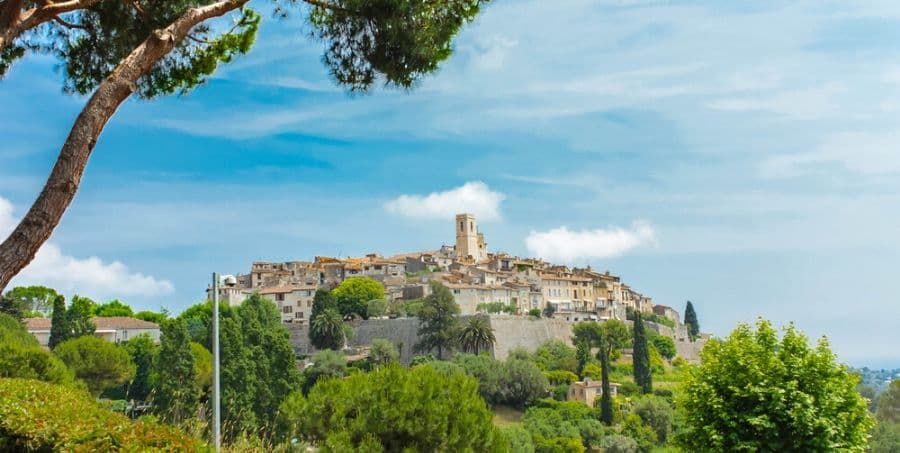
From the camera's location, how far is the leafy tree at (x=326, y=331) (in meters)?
54.3

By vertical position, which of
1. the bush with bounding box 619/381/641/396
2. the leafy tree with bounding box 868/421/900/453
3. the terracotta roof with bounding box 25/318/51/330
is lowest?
the leafy tree with bounding box 868/421/900/453

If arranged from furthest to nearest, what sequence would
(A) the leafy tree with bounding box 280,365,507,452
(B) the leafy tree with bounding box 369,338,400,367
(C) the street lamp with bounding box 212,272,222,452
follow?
(B) the leafy tree with bounding box 369,338,400,367
(A) the leafy tree with bounding box 280,365,507,452
(C) the street lamp with bounding box 212,272,222,452

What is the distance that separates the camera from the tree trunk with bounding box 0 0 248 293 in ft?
20.7

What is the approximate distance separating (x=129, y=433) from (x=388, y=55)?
16.1 feet

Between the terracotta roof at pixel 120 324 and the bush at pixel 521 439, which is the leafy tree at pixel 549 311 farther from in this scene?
the bush at pixel 521 439

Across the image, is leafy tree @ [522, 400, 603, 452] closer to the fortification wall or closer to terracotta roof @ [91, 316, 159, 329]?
the fortification wall

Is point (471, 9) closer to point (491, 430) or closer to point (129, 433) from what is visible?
point (491, 430)

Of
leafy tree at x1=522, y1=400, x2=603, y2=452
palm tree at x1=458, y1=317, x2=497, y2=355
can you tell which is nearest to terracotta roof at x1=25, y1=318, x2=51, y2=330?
palm tree at x1=458, y1=317, x2=497, y2=355

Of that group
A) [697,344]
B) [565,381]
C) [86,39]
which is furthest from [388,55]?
[697,344]

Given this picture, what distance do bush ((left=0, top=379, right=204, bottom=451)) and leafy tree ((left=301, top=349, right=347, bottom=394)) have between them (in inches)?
1522

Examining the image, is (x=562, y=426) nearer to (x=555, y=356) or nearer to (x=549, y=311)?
(x=555, y=356)

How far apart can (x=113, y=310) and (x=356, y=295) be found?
2065 cm

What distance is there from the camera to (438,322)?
53.0 meters

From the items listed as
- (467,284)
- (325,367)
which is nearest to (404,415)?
(325,367)
